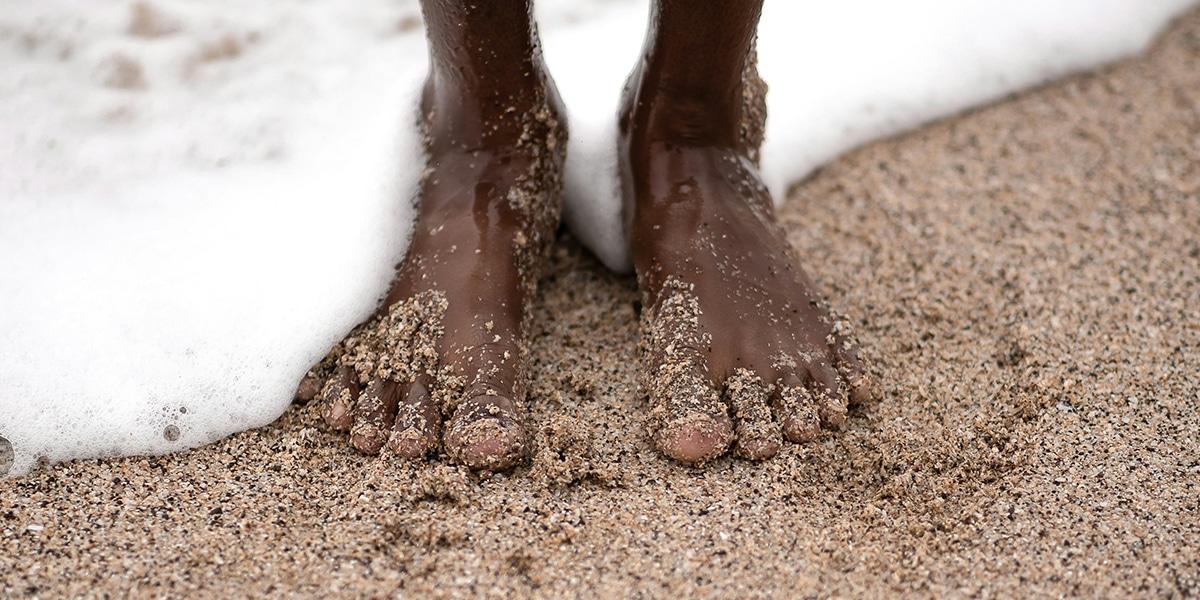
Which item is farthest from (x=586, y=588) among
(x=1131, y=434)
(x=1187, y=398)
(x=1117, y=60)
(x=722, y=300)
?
(x=1117, y=60)

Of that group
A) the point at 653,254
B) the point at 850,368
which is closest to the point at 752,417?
the point at 850,368

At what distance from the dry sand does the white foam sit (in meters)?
0.13

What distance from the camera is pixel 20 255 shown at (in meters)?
1.54

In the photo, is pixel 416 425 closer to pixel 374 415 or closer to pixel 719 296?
pixel 374 415

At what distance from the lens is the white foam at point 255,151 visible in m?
1.37

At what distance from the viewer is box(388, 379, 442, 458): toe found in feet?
3.99

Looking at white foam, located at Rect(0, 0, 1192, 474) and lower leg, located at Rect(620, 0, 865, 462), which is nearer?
lower leg, located at Rect(620, 0, 865, 462)

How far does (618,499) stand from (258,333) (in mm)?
627

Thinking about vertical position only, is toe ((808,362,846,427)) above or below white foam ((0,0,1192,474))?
below

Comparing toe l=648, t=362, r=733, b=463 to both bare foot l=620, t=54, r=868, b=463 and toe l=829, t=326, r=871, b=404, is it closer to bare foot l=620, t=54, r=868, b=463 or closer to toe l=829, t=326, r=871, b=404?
bare foot l=620, t=54, r=868, b=463

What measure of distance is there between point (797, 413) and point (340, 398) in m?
0.63

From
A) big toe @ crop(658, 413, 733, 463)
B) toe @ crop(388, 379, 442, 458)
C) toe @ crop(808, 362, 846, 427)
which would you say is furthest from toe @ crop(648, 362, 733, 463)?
toe @ crop(388, 379, 442, 458)

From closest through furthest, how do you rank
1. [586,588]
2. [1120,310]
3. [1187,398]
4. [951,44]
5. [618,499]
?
[586,588] → [618,499] → [1187,398] → [1120,310] → [951,44]

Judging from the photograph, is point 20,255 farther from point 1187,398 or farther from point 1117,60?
point 1117,60
